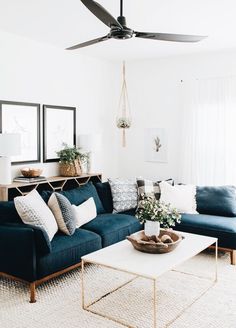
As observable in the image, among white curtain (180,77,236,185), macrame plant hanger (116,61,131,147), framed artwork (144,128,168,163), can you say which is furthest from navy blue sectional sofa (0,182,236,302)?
macrame plant hanger (116,61,131,147)

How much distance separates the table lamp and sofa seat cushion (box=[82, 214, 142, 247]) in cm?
105

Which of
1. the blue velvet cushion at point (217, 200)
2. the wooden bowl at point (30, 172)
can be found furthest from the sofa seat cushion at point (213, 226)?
the wooden bowl at point (30, 172)

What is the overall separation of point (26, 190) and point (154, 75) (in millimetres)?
2778

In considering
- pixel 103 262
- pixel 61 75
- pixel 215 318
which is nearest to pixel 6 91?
pixel 61 75

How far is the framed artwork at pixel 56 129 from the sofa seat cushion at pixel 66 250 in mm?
1519

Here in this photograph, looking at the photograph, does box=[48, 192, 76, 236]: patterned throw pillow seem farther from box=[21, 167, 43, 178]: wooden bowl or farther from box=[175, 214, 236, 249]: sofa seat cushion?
box=[175, 214, 236, 249]: sofa seat cushion

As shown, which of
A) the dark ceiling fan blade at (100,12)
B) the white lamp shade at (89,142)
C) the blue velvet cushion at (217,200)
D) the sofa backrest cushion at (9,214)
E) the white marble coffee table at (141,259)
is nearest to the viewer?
the dark ceiling fan blade at (100,12)

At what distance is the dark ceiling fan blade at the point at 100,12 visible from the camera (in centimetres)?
238

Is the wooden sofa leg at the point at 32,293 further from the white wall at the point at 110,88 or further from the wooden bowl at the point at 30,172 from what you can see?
the white wall at the point at 110,88

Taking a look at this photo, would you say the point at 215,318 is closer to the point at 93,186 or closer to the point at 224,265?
the point at 224,265

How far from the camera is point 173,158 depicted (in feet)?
18.8

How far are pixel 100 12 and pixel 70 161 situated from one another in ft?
9.03

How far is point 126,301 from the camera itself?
3139 mm

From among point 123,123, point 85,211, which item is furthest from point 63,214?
point 123,123
